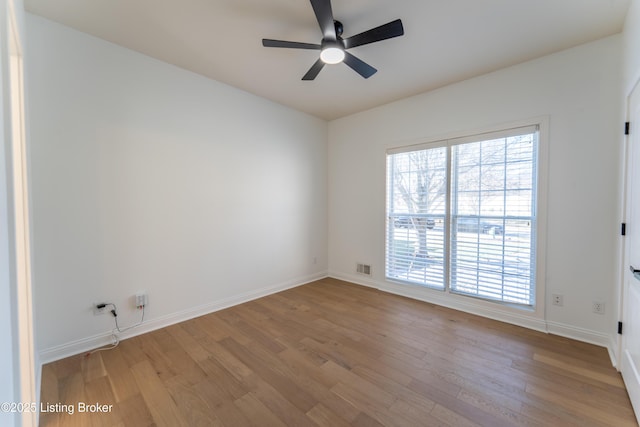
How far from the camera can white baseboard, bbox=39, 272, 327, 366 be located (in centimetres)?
212

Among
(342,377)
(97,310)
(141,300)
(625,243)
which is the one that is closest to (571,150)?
(625,243)

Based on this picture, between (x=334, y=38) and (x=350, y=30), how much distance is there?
357 mm

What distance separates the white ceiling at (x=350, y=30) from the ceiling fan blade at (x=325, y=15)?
213 millimetres

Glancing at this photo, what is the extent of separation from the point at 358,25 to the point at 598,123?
2305 mm

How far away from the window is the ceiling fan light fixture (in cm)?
180

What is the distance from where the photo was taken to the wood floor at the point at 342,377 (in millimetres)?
1565

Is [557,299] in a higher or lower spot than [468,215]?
lower

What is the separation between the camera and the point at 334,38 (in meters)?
1.97

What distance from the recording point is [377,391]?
1767 mm

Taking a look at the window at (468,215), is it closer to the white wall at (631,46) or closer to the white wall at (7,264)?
the white wall at (631,46)

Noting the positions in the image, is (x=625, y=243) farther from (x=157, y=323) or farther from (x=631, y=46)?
(x=157, y=323)

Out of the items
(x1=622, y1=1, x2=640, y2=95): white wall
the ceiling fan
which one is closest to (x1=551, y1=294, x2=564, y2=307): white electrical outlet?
(x1=622, y1=1, x2=640, y2=95): white wall

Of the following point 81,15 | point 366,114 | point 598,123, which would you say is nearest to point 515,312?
point 598,123

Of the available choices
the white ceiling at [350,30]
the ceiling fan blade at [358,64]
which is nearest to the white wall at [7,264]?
the white ceiling at [350,30]
